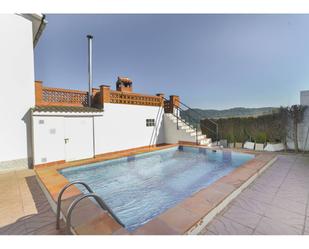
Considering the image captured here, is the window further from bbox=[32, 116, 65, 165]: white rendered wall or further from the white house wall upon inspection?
bbox=[32, 116, 65, 165]: white rendered wall

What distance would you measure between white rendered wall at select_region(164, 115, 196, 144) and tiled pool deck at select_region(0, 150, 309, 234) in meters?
5.26

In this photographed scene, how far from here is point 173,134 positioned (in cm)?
1002

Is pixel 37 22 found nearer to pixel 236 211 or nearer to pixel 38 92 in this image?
pixel 38 92

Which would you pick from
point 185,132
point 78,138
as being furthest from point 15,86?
point 185,132

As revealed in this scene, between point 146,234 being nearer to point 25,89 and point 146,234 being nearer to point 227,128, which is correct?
point 25,89

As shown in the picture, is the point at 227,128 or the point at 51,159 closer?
the point at 51,159

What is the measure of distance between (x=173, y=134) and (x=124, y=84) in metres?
6.68

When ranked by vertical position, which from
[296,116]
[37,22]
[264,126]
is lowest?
[264,126]

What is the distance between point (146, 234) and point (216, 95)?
47.1ft

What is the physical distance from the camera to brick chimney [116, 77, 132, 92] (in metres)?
13.0

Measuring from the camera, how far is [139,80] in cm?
1366

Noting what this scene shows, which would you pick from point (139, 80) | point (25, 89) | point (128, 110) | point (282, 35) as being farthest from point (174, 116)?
point (25, 89)

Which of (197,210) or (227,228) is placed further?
(197,210)
